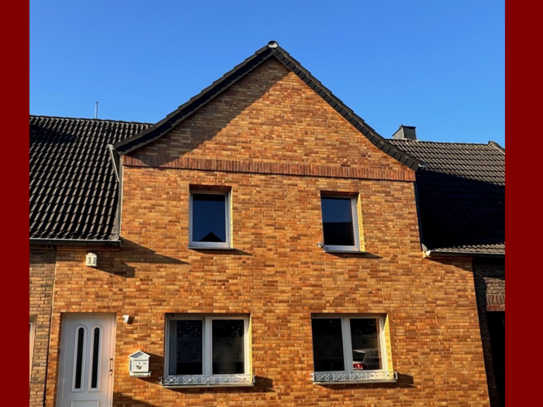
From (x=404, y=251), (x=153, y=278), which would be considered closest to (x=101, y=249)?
(x=153, y=278)

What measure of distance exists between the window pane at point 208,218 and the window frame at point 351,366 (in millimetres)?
2662

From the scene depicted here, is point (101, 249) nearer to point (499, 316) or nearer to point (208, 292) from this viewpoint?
point (208, 292)

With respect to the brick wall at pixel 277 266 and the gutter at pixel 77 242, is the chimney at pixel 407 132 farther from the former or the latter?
the gutter at pixel 77 242

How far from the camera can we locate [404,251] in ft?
37.1

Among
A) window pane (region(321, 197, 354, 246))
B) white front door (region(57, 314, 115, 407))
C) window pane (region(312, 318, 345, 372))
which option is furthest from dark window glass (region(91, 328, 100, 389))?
window pane (region(321, 197, 354, 246))

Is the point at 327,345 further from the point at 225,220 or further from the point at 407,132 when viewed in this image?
the point at 407,132

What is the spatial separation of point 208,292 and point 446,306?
5.13 m

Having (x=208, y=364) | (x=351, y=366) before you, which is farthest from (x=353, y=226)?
(x=208, y=364)

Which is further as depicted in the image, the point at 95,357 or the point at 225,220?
the point at 225,220

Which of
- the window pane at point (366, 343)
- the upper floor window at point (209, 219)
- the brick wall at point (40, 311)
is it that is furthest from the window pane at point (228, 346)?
the brick wall at point (40, 311)

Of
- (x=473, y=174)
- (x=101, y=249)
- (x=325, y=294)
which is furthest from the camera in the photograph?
(x=473, y=174)

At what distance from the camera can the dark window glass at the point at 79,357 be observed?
9.33 m

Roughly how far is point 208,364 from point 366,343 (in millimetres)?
3315

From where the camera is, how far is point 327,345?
10523 millimetres
